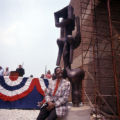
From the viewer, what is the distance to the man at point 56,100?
3.04 metres

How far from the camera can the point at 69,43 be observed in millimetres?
4539

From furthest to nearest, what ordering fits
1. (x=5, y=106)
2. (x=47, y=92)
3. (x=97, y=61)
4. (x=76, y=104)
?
(x=97, y=61) < (x=5, y=106) < (x=76, y=104) < (x=47, y=92)

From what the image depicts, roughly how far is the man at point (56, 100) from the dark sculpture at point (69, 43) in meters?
0.85

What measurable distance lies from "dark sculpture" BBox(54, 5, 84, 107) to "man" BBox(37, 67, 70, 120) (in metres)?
0.85

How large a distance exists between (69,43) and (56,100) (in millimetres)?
1878

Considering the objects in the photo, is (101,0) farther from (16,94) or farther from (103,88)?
(16,94)

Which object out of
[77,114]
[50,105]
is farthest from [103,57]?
[50,105]

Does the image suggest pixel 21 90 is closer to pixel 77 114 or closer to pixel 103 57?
pixel 103 57

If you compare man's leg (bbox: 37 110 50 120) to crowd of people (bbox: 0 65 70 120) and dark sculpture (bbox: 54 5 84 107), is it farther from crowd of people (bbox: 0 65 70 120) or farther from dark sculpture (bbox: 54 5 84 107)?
dark sculpture (bbox: 54 5 84 107)

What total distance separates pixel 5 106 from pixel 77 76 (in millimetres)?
4275

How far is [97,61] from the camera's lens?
25.0 ft

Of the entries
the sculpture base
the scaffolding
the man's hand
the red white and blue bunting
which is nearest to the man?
the man's hand

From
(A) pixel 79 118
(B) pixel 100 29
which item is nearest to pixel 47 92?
(A) pixel 79 118

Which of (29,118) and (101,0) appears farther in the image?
(101,0)
